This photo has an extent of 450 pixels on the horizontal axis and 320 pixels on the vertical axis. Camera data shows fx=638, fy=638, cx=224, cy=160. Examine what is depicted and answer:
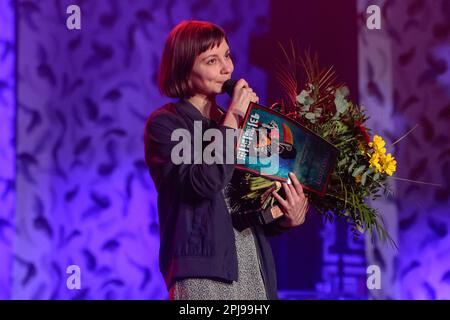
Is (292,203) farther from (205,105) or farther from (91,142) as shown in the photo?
(91,142)

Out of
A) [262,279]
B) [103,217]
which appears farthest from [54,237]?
[262,279]

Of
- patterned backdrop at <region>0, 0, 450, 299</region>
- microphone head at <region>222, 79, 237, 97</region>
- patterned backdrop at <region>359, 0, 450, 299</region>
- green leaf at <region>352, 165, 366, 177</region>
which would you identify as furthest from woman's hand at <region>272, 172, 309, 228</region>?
patterned backdrop at <region>359, 0, 450, 299</region>

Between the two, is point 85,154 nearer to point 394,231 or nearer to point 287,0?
point 287,0

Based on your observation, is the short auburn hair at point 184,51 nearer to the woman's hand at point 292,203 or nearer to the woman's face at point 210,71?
the woman's face at point 210,71

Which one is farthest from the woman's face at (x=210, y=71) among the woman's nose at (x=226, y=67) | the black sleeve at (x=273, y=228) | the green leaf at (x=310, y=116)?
the black sleeve at (x=273, y=228)

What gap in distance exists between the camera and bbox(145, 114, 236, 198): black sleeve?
1.36 meters

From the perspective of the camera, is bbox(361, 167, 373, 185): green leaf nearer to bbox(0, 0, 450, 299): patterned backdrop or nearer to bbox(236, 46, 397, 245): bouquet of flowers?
bbox(236, 46, 397, 245): bouquet of flowers

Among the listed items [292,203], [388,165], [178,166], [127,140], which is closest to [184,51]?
[178,166]

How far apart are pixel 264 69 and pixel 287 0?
0.39m

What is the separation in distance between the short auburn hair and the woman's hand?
0.34 metres

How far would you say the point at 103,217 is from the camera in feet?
10.7

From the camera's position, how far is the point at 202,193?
54.0 inches

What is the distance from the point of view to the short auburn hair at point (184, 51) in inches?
61.0

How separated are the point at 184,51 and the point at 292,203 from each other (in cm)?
45
